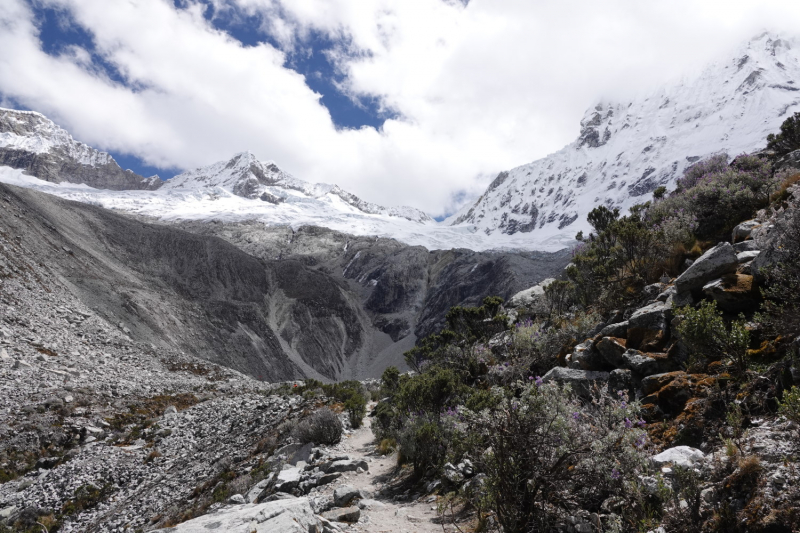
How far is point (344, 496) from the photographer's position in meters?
7.63

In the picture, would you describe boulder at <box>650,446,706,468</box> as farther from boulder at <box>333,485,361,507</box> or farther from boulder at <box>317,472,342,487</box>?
boulder at <box>317,472,342,487</box>

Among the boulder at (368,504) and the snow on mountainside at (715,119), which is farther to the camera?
the snow on mountainside at (715,119)

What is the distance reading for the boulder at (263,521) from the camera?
4.57m

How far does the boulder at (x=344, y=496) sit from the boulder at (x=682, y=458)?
553 centimetres

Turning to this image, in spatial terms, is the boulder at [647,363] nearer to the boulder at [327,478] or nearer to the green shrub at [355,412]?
the boulder at [327,478]

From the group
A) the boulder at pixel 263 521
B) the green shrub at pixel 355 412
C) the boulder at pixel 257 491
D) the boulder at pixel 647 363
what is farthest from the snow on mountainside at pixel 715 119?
the boulder at pixel 263 521

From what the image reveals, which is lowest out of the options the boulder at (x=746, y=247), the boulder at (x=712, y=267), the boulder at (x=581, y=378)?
the boulder at (x=581, y=378)

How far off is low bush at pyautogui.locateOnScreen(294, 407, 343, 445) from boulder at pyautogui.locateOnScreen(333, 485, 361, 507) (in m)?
6.18

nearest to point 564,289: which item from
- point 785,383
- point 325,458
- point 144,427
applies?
point 325,458

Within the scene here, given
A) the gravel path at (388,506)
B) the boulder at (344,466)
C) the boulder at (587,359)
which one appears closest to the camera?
the gravel path at (388,506)

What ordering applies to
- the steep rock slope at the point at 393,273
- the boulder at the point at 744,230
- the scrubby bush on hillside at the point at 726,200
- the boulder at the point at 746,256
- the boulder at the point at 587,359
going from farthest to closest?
the steep rock slope at the point at 393,273
the scrubby bush on hillside at the point at 726,200
the boulder at the point at 744,230
the boulder at the point at 587,359
the boulder at the point at 746,256

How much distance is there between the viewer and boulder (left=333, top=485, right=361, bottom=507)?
7.54 meters

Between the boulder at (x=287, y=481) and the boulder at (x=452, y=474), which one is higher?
the boulder at (x=452, y=474)

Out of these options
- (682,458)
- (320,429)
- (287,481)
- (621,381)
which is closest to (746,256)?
(621,381)
